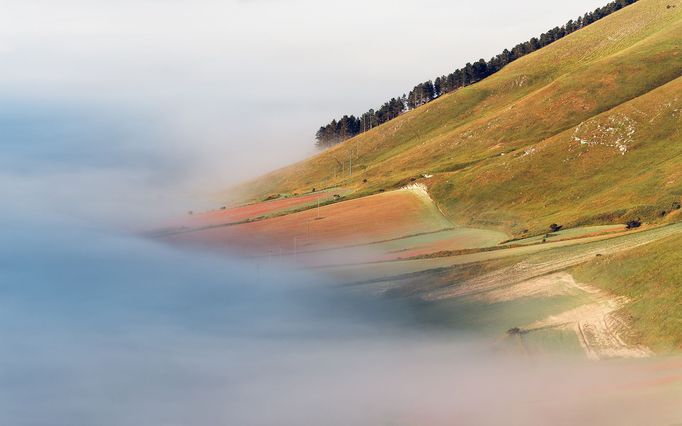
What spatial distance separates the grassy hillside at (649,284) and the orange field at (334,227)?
46.8 metres

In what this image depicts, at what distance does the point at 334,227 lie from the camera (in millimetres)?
157625

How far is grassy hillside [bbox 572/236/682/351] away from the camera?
88375mm

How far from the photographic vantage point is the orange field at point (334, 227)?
149500mm

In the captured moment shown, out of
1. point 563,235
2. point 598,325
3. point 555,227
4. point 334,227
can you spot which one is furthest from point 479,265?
point 334,227

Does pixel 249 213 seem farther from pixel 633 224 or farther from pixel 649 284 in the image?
pixel 649 284

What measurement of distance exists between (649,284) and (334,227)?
71.8 metres

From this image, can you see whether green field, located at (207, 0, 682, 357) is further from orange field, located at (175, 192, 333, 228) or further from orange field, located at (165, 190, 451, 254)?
orange field, located at (175, 192, 333, 228)

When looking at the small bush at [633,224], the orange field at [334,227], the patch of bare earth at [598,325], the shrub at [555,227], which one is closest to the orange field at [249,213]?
the orange field at [334,227]

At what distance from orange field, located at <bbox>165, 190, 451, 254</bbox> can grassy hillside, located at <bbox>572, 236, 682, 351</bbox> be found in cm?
4682

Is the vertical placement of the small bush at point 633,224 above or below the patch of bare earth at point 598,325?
above

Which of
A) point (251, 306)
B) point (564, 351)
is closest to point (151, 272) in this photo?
point (251, 306)

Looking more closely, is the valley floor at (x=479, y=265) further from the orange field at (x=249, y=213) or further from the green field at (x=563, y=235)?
the orange field at (x=249, y=213)

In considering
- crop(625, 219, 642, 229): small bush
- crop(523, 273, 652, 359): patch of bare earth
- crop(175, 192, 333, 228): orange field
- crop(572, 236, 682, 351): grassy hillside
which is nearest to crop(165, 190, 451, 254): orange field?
crop(175, 192, 333, 228): orange field

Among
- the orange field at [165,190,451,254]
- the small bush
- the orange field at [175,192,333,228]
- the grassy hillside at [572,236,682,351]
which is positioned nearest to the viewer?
the grassy hillside at [572,236,682,351]
